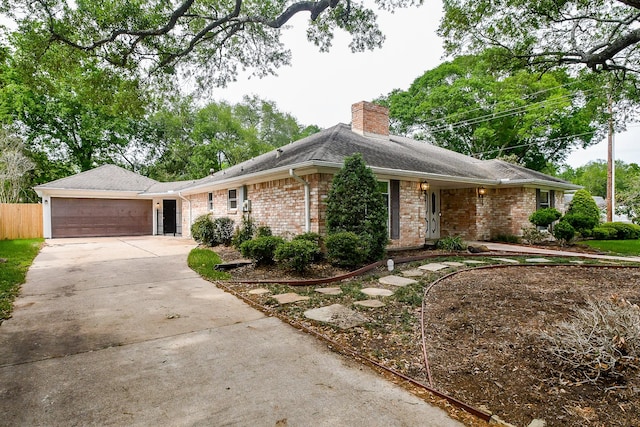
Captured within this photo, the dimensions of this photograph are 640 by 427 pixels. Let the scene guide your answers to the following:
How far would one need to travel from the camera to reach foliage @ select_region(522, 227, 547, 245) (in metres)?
11.7

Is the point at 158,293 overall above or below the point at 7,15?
below

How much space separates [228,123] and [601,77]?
25.9m

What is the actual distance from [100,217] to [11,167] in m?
5.92

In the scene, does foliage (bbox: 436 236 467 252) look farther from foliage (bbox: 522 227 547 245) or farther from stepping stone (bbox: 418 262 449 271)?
foliage (bbox: 522 227 547 245)

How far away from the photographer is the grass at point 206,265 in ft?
22.0

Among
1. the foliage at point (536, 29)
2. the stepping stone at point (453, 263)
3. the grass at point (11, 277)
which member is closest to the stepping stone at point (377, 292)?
the stepping stone at point (453, 263)

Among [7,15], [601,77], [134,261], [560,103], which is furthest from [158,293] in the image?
[560,103]

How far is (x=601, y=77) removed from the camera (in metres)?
8.55

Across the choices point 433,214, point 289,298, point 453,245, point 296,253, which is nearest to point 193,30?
point 296,253

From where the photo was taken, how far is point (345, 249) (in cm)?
693

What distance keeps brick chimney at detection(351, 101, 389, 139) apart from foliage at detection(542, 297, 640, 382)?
10.3 metres

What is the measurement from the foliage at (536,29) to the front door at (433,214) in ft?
20.6

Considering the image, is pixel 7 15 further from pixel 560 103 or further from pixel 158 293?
pixel 560 103

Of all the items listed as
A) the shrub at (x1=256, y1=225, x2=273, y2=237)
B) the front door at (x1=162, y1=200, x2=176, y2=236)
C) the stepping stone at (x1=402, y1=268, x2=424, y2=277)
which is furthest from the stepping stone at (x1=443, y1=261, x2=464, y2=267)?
the front door at (x1=162, y1=200, x2=176, y2=236)
